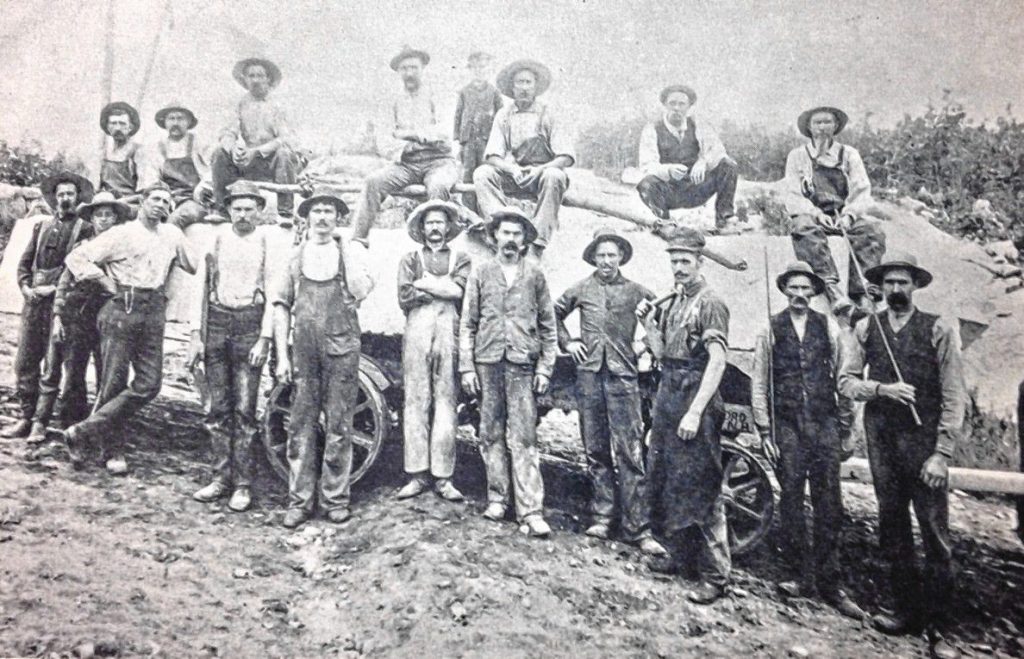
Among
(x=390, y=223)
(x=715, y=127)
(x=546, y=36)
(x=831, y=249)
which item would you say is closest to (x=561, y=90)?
(x=546, y=36)

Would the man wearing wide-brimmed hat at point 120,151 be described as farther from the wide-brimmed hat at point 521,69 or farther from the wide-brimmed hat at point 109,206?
the wide-brimmed hat at point 521,69

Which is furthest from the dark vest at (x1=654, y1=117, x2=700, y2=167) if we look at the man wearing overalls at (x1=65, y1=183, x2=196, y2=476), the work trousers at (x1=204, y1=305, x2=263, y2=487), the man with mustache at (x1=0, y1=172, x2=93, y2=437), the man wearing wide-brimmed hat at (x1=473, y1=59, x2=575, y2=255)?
the man with mustache at (x1=0, y1=172, x2=93, y2=437)

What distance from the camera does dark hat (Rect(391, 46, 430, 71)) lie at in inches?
179

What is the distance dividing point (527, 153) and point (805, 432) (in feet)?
7.02

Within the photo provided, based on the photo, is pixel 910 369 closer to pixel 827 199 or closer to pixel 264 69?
pixel 827 199

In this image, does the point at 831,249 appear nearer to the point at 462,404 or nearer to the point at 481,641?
the point at 462,404

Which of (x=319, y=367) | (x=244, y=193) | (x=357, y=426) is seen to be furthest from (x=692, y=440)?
(x=244, y=193)

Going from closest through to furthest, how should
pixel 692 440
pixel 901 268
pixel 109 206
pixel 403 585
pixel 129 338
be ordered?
pixel 403 585
pixel 692 440
pixel 901 268
pixel 129 338
pixel 109 206

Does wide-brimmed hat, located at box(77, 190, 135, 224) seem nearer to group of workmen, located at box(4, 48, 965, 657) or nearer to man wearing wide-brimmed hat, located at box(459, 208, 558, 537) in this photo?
group of workmen, located at box(4, 48, 965, 657)

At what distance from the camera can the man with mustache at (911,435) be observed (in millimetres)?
3566

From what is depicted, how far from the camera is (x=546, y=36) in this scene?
446cm

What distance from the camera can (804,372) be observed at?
372cm

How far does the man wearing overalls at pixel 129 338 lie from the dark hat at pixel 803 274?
3.24m

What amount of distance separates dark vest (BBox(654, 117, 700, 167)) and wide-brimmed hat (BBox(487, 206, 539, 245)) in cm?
89
